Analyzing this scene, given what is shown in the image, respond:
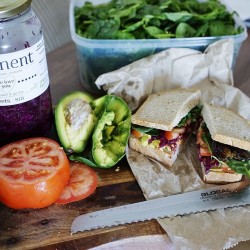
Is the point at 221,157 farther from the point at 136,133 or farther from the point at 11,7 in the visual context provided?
the point at 11,7

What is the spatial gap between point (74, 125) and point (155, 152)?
0.21 m

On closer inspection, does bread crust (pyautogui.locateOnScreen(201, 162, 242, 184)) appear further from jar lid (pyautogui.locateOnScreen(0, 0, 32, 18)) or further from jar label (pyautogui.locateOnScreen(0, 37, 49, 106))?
jar lid (pyautogui.locateOnScreen(0, 0, 32, 18))

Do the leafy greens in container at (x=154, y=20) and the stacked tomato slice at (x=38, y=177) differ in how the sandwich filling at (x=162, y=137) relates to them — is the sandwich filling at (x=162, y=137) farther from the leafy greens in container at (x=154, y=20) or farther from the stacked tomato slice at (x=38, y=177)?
the leafy greens in container at (x=154, y=20)

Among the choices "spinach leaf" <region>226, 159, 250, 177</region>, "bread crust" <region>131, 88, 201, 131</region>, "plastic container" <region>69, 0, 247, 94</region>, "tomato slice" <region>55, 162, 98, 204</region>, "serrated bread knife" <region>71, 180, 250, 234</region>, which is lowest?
"tomato slice" <region>55, 162, 98, 204</region>

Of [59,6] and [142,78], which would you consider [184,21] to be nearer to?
[142,78]

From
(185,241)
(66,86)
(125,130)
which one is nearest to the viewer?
(185,241)

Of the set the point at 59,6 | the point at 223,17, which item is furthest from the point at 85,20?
the point at 59,6

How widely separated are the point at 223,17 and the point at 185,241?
0.81 metres

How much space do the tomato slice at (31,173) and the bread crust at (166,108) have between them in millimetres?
224

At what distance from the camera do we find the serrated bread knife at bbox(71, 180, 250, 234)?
0.95m

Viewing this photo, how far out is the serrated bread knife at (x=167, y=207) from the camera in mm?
948

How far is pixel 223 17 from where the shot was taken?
4.74 feet

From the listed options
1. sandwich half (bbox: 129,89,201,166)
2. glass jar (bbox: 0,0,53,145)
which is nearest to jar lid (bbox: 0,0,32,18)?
glass jar (bbox: 0,0,53,145)

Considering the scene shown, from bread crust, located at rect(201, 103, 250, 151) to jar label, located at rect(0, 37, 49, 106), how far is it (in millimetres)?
408
